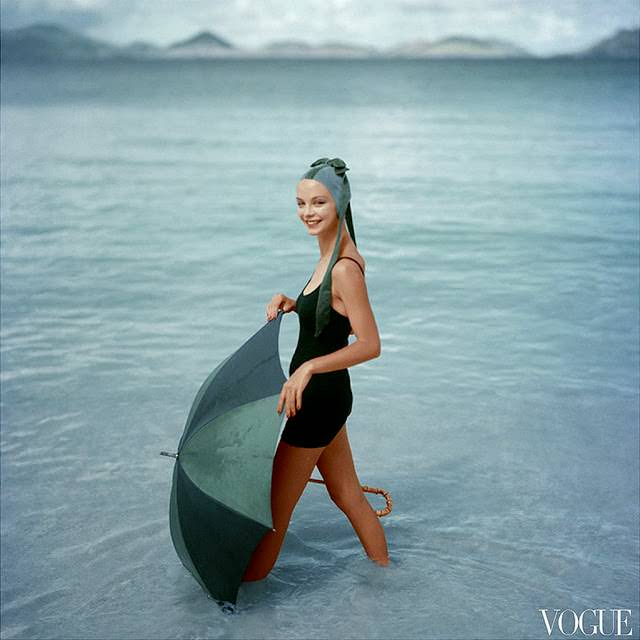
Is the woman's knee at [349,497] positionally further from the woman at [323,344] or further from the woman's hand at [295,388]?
the woman's hand at [295,388]

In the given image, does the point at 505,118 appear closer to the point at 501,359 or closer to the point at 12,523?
the point at 501,359

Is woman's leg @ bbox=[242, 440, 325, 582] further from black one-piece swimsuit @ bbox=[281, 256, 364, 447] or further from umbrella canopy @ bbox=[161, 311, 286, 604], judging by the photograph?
umbrella canopy @ bbox=[161, 311, 286, 604]

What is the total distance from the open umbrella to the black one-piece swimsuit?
0.15m

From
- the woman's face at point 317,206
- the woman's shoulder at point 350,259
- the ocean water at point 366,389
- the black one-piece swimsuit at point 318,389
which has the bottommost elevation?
the ocean water at point 366,389

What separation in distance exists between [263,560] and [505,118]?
30.9 metres

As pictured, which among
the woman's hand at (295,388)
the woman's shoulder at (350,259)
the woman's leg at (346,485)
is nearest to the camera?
the woman's hand at (295,388)

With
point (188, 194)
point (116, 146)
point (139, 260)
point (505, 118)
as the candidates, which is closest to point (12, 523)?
point (139, 260)

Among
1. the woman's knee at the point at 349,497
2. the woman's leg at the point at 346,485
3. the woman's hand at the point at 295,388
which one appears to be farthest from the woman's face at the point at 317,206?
the woman's knee at the point at 349,497

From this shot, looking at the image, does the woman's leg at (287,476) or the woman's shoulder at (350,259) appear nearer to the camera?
the woman's shoulder at (350,259)

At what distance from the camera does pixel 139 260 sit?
40.2 ft

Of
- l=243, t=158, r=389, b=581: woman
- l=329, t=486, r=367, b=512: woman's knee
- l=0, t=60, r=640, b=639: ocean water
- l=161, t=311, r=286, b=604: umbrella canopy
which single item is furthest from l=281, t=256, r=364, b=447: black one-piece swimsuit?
l=0, t=60, r=640, b=639: ocean water

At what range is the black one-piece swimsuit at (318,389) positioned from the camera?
14.2 ft

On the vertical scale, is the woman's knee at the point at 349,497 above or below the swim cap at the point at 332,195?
below

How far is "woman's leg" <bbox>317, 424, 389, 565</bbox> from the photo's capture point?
4602 millimetres
